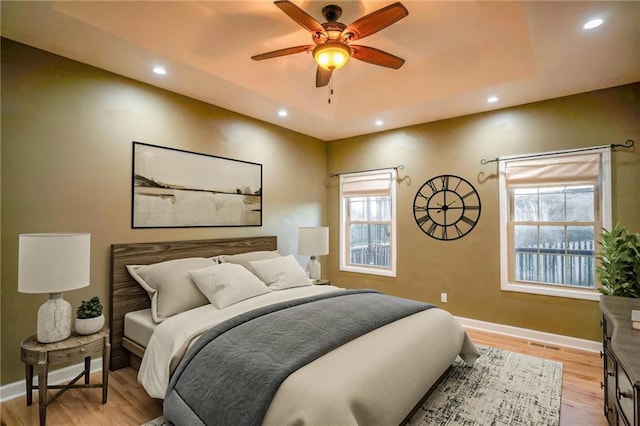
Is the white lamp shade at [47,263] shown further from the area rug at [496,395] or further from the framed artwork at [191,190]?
the area rug at [496,395]

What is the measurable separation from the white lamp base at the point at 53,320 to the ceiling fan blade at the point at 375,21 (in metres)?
2.75

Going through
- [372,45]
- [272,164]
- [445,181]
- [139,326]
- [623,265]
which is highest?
[372,45]

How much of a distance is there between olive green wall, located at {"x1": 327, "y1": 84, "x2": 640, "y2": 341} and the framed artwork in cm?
172

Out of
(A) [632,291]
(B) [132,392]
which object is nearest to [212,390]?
(B) [132,392]

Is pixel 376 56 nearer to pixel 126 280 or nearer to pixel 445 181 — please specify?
pixel 445 181

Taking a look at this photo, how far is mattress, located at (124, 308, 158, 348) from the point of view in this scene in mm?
2625

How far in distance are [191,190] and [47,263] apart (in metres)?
1.63

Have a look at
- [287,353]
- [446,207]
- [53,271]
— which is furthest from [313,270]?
[53,271]

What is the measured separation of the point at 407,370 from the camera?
77.0 inches

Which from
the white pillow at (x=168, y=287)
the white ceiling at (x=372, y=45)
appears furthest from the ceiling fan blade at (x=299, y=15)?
the white pillow at (x=168, y=287)

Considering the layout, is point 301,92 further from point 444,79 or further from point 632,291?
point 632,291

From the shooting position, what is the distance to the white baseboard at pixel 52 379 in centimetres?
244

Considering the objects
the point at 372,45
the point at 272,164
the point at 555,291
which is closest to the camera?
the point at 372,45

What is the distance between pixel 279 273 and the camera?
3455mm
